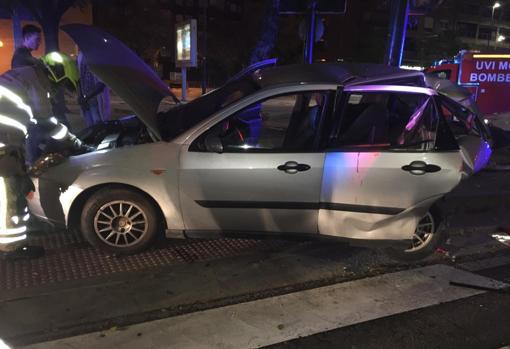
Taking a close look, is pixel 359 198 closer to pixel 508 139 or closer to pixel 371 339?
pixel 371 339

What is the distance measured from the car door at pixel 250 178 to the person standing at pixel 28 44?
231cm

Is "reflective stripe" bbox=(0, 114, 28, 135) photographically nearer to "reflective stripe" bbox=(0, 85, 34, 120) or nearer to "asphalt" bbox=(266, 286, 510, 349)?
"reflective stripe" bbox=(0, 85, 34, 120)

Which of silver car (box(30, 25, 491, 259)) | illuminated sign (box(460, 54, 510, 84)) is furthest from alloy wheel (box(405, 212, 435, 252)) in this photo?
illuminated sign (box(460, 54, 510, 84))

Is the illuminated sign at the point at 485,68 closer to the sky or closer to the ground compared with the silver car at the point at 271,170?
closer to the sky

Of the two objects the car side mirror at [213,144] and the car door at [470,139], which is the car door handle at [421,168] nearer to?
the car door at [470,139]

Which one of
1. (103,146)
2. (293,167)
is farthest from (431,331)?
(103,146)

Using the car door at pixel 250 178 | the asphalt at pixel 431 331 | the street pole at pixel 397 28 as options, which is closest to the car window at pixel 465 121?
the car door at pixel 250 178

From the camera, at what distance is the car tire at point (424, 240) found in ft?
14.1

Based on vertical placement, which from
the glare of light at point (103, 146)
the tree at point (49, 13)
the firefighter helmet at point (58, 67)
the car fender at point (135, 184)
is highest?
the tree at point (49, 13)

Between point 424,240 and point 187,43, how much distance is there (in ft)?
55.0

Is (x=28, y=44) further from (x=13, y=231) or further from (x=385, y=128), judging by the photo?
(x=385, y=128)

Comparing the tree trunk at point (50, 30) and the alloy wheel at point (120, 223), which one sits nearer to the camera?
the alloy wheel at point (120, 223)

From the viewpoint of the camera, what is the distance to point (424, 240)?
14.2ft

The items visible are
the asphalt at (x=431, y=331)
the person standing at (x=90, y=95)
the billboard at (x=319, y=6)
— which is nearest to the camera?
the asphalt at (x=431, y=331)
